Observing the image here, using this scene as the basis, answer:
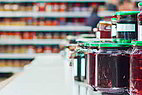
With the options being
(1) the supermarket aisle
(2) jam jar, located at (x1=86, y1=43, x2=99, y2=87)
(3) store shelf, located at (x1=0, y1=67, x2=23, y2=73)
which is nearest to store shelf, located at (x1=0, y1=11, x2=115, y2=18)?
(3) store shelf, located at (x1=0, y1=67, x2=23, y2=73)

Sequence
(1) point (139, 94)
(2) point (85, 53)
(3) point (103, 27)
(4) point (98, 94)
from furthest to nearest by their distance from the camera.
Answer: (3) point (103, 27) → (2) point (85, 53) → (4) point (98, 94) → (1) point (139, 94)

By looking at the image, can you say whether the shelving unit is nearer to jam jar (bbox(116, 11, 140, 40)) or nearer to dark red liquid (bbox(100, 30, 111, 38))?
dark red liquid (bbox(100, 30, 111, 38))

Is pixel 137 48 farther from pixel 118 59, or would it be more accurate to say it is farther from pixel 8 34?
pixel 8 34

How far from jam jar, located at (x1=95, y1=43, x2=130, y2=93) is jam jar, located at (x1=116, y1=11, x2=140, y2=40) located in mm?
49

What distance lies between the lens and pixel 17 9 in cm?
780

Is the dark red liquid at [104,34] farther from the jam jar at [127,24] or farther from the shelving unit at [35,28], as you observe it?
the shelving unit at [35,28]

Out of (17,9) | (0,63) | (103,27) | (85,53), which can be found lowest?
(0,63)

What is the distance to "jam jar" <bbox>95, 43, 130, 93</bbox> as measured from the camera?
1.14 metres

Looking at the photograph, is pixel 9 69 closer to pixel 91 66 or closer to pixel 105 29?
pixel 105 29

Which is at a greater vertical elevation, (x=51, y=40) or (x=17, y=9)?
(x=17, y=9)

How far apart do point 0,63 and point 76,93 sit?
22.7 feet

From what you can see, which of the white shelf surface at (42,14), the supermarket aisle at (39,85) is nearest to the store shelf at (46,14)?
the white shelf surface at (42,14)

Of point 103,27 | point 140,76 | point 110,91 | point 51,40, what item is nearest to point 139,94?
point 140,76

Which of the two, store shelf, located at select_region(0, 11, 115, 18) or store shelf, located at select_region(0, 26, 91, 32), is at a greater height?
store shelf, located at select_region(0, 11, 115, 18)
